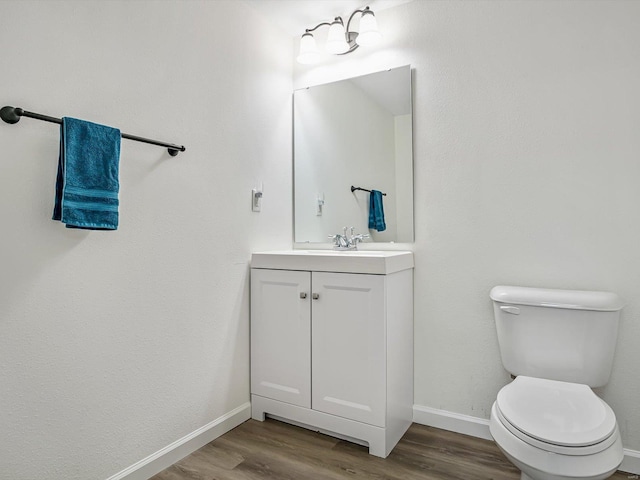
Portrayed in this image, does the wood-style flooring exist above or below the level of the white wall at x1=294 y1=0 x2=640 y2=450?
below

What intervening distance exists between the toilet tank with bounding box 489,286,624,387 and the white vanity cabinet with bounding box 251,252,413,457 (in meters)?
0.50

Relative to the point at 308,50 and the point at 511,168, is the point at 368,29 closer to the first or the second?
the point at 308,50

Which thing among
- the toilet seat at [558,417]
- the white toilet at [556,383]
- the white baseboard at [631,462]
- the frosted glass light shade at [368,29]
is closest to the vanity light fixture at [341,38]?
the frosted glass light shade at [368,29]

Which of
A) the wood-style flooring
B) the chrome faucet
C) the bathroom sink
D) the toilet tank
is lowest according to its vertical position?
the wood-style flooring

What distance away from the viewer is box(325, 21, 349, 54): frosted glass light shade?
2275mm

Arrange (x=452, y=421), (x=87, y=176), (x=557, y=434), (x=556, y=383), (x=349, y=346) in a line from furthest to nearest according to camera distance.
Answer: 1. (x=452, y=421)
2. (x=349, y=346)
3. (x=556, y=383)
4. (x=87, y=176)
5. (x=557, y=434)

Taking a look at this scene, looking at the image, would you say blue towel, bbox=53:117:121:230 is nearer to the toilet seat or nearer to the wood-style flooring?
the wood-style flooring

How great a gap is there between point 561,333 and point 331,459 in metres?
1.12

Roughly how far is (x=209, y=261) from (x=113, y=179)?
0.65m

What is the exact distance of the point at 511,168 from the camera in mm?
1938

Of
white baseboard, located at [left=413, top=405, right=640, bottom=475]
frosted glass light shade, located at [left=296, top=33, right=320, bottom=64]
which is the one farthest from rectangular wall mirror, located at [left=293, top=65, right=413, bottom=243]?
white baseboard, located at [left=413, top=405, right=640, bottom=475]

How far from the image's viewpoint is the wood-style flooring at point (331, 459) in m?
1.68

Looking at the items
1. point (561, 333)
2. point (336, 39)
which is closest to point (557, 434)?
point (561, 333)

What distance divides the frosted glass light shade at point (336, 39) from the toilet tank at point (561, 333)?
5.21 ft
